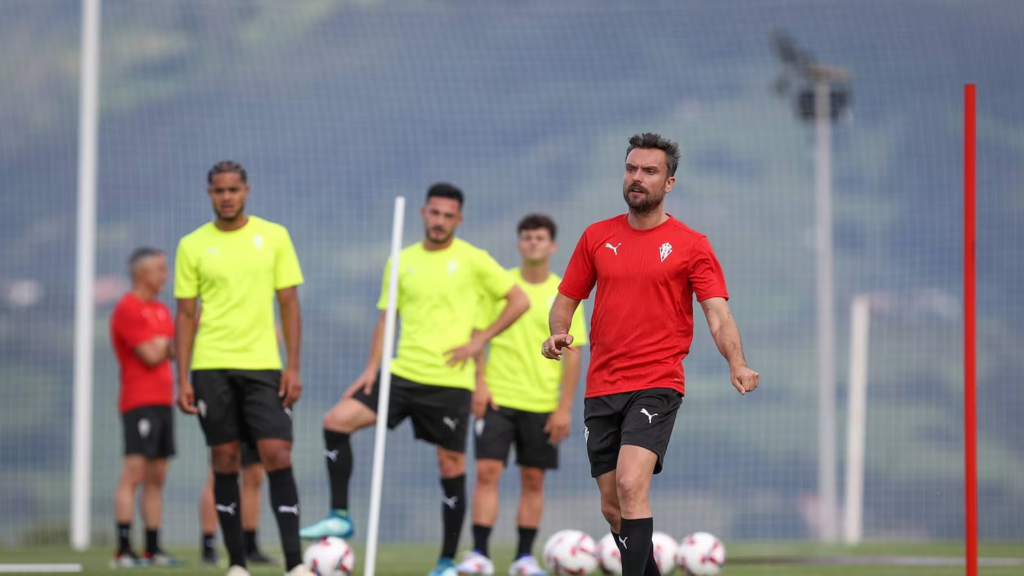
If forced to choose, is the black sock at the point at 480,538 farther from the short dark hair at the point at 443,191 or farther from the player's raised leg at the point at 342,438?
the short dark hair at the point at 443,191

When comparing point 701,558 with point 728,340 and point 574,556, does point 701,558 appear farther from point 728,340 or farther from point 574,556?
point 728,340

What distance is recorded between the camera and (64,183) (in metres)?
16.2

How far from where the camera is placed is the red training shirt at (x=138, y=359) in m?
10.8

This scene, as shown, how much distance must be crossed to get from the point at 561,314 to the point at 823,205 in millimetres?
11360

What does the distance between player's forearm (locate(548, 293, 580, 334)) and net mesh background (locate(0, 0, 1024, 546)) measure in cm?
992

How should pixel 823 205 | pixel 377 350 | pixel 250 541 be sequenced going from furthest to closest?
pixel 823 205
pixel 250 541
pixel 377 350

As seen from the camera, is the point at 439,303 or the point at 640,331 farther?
the point at 439,303

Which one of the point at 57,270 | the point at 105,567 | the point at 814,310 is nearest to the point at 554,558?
the point at 105,567

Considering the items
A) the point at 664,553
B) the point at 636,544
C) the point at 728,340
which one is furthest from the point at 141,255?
the point at 728,340

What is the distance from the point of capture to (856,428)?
1644 cm

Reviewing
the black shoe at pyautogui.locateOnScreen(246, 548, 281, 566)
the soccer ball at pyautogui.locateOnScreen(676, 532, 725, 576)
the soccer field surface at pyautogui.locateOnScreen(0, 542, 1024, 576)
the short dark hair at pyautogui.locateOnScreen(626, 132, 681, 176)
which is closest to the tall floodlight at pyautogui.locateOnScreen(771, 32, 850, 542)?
the soccer field surface at pyautogui.locateOnScreen(0, 542, 1024, 576)

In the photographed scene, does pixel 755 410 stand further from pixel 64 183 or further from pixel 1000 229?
pixel 64 183

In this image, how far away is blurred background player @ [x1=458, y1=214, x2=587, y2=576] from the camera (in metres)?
9.25

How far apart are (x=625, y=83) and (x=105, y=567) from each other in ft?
41.7
